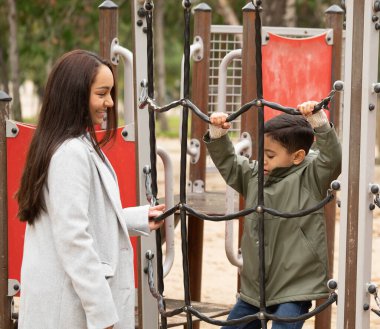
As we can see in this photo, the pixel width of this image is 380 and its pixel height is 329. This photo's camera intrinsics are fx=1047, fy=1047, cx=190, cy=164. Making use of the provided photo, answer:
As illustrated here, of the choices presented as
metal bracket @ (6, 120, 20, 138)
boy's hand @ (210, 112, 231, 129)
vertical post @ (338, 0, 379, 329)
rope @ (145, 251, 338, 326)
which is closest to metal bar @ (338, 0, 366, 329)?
vertical post @ (338, 0, 379, 329)

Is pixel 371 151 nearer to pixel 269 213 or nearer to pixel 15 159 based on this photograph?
pixel 269 213

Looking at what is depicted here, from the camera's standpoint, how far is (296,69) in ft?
19.8

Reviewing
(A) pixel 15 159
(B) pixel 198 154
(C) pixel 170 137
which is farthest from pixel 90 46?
(A) pixel 15 159

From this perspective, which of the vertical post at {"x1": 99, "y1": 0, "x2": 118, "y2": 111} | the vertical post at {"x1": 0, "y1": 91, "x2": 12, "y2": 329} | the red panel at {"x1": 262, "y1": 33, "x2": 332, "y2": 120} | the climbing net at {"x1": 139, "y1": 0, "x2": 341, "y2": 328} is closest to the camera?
the climbing net at {"x1": 139, "y1": 0, "x2": 341, "y2": 328}

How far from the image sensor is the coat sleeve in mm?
3291

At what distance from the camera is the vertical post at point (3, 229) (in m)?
4.49

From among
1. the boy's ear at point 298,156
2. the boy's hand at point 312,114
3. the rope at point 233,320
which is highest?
the boy's hand at point 312,114

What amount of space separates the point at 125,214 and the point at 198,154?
8.15ft

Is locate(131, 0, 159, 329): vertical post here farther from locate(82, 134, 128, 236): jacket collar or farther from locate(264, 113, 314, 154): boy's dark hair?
locate(82, 134, 128, 236): jacket collar

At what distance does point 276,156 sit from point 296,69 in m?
2.07

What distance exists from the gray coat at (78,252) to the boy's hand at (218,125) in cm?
49

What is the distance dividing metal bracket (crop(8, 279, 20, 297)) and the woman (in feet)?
3.84

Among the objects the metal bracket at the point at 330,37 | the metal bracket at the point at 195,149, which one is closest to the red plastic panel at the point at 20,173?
the metal bracket at the point at 195,149

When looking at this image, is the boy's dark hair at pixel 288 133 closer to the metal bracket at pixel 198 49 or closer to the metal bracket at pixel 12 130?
the metal bracket at pixel 12 130
